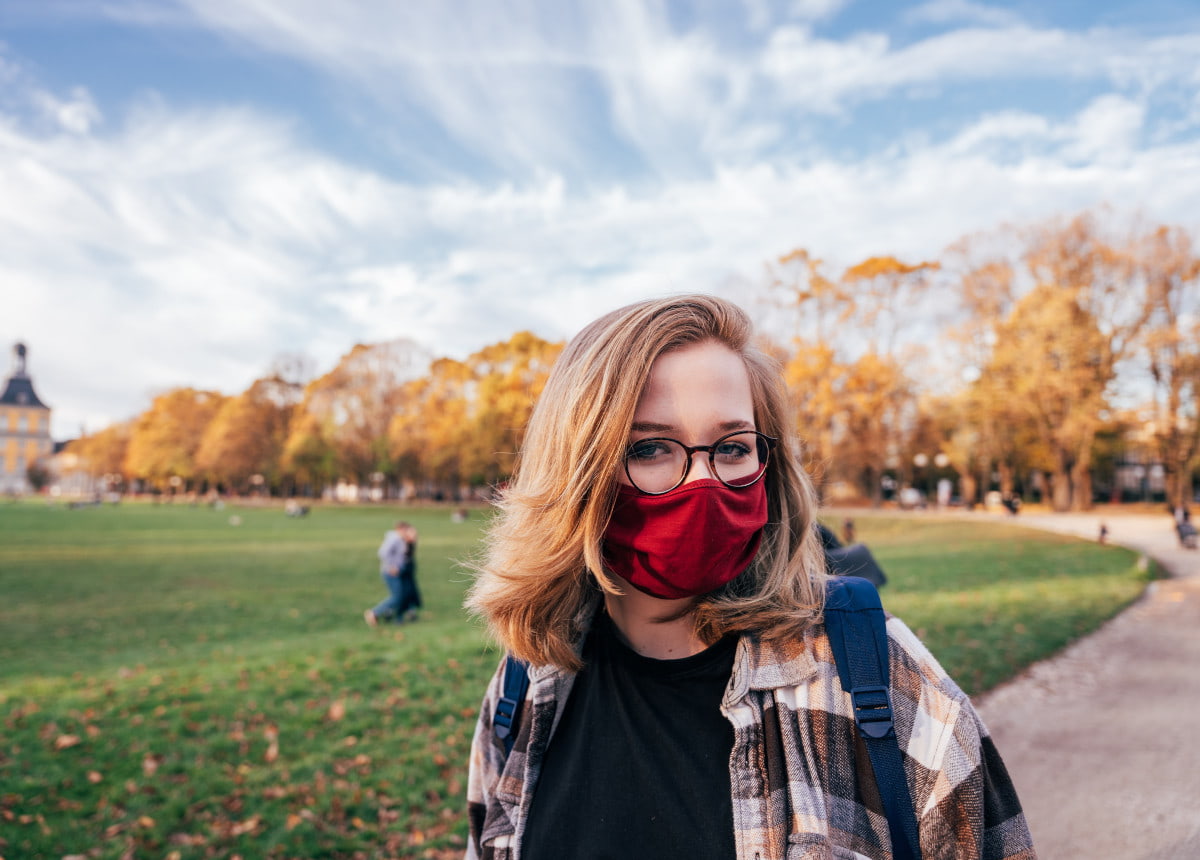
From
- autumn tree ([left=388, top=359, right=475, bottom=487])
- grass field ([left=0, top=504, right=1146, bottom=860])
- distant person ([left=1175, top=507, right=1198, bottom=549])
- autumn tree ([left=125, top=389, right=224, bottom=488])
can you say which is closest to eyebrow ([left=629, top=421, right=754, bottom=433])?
grass field ([left=0, top=504, right=1146, bottom=860])

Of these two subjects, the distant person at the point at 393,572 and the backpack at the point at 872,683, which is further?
the distant person at the point at 393,572

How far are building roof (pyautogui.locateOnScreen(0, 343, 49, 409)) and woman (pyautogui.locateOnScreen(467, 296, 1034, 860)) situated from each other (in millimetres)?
151406

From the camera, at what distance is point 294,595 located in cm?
1538

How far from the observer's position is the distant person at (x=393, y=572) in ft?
40.0

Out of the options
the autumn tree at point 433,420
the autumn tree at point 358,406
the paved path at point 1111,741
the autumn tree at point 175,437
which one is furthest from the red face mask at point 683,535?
the autumn tree at point 175,437

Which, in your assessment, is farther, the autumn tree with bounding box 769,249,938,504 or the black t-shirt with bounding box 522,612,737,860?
the autumn tree with bounding box 769,249,938,504

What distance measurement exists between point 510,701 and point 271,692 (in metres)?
6.88

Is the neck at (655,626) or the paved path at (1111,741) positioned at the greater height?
the neck at (655,626)

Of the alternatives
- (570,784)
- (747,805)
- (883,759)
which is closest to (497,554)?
(570,784)

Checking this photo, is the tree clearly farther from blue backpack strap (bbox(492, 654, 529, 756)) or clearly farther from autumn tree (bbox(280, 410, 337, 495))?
autumn tree (bbox(280, 410, 337, 495))

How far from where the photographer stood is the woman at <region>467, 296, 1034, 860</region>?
1.48m

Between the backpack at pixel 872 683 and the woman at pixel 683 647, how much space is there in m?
0.03

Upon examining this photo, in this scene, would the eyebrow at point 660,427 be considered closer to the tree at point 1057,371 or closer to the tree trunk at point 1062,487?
the tree at point 1057,371

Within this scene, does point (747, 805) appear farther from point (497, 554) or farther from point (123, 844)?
point (123, 844)
